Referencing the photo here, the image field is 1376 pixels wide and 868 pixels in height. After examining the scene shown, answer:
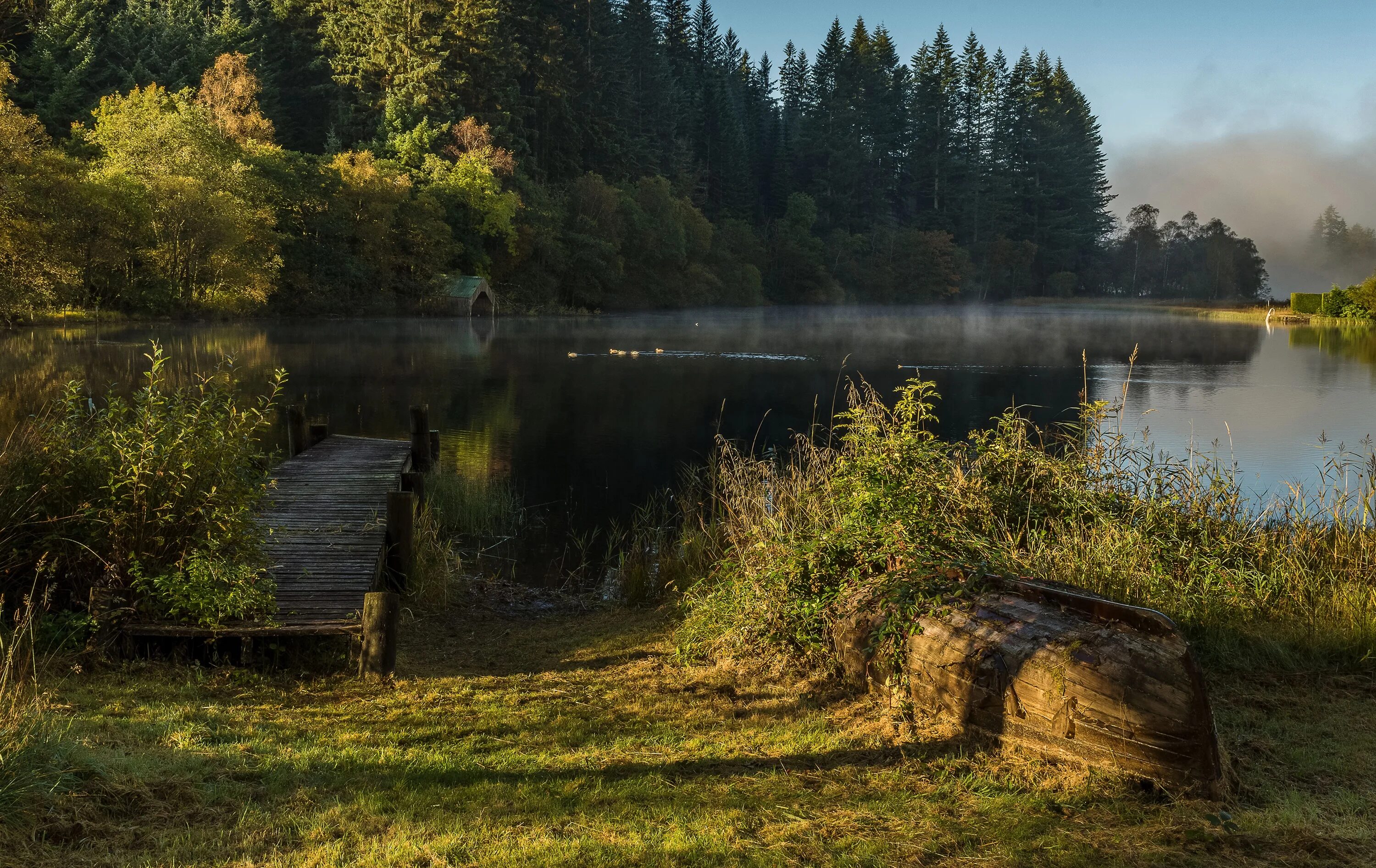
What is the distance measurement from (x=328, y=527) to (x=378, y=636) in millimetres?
3672

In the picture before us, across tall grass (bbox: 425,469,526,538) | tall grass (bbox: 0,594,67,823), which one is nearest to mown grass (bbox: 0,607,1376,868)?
tall grass (bbox: 0,594,67,823)

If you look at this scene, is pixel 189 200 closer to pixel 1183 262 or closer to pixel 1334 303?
pixel 1334 303

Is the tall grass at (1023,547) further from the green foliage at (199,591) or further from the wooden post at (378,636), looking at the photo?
the green foliage at (199,591)

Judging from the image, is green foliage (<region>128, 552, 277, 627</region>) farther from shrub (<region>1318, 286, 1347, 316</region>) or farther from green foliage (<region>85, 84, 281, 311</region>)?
shrub (<region>1318, 286, 1347, 316</region>)

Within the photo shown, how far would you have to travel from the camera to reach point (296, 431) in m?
15.5

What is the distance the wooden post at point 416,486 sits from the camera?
11.8 metres

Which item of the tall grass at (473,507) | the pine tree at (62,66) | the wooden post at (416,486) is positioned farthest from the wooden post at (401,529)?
the pine tree at (62,66)

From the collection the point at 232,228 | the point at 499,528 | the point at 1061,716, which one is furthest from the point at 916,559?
the point at 232,228

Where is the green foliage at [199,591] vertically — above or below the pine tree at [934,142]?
below

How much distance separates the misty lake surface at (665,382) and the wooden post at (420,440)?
59.6 inches

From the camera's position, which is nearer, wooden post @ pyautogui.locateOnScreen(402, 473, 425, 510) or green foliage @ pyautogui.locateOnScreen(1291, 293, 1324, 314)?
wooden post @ pyautogui.locateOnScreen(402, 473, 425, 510)

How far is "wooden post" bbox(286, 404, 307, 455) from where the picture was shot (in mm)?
15516

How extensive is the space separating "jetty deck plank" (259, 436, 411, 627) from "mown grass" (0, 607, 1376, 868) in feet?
4.14

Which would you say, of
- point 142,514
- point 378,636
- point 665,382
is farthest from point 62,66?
point 378,636
